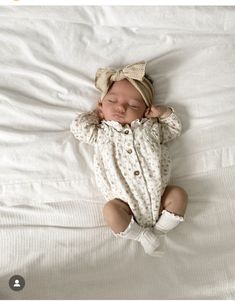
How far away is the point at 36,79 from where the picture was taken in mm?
1504

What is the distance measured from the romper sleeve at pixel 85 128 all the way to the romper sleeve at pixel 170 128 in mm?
221

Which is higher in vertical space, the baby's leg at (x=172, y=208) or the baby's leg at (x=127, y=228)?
the baby's leg at (x=172, y=208)

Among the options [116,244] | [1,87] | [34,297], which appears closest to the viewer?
[34,297]

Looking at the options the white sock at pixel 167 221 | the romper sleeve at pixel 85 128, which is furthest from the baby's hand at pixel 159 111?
the white sock at pixel 167 221

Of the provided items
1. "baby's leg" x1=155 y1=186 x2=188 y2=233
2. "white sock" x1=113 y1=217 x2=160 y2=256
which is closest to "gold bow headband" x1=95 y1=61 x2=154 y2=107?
"baby's leg" x1=155 y1=186 x2=188 y2=233

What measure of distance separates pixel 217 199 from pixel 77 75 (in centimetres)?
63

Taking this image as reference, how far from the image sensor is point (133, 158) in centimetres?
140

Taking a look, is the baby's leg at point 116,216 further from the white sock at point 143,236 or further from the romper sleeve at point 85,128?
the romper sleeve at point 85,128

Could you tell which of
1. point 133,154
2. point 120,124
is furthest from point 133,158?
point 120,124

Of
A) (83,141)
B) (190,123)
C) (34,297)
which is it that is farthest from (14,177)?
(190,123)

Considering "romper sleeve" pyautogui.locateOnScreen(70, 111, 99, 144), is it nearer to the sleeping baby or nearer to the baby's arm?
the sleeping baby

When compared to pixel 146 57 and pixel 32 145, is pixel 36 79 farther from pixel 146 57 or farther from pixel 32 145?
pixel 146 57

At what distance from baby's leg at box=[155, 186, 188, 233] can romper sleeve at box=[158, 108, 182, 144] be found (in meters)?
0.18

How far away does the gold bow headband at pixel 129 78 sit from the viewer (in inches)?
56.7
